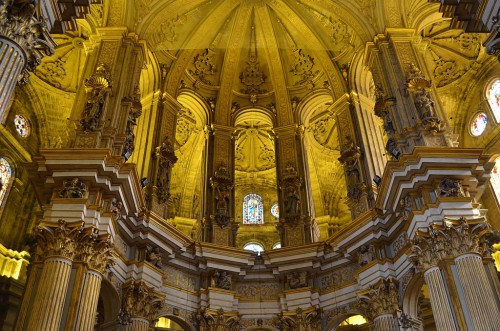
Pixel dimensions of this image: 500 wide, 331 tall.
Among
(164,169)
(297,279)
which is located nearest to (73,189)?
(164,169)

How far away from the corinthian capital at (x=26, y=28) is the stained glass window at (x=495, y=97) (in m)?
18.5

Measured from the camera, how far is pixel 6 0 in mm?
8180

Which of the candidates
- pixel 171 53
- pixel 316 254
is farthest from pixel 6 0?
pixel 171 53

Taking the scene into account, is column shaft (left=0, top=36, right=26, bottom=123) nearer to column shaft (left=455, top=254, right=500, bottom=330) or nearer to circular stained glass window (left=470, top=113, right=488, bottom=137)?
column shaft (left=455, top=254, right=500, bottom=330)

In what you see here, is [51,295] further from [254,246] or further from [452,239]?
[254,246]

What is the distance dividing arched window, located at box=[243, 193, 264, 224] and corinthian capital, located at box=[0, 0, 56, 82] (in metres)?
19.1

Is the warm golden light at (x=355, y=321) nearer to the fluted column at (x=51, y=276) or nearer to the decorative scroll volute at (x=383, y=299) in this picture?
the decorative scroll volute at (x=383, y=299)

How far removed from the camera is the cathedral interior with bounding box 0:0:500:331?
12430mm

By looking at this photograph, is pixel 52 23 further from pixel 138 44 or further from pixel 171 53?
pixel 171 53

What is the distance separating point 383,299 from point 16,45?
11028mm

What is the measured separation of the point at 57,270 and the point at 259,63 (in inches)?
538

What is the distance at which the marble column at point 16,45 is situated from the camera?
316 inches

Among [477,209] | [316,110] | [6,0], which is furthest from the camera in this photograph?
[316,110]

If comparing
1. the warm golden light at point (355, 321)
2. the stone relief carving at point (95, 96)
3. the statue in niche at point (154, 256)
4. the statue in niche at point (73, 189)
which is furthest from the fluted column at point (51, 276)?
the warm golden light at point (355, 321)
